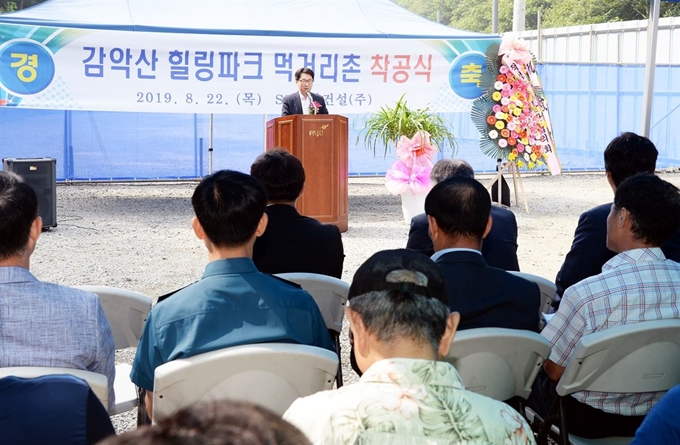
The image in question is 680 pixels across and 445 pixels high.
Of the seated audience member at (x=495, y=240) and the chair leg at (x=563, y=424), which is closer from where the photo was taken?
the chair leg at (x=563, y=424)

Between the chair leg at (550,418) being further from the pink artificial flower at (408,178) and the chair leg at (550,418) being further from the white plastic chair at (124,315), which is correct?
the pink artificial flower at (408,178)

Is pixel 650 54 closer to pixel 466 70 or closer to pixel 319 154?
pixel 319 154

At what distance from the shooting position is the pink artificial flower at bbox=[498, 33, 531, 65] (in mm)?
9688

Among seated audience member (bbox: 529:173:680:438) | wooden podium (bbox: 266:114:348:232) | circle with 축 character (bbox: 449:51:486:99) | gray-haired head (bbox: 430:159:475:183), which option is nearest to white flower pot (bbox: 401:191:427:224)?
wooden podium (bbox: 266:114:348:232)

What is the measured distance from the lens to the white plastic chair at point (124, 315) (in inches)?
111

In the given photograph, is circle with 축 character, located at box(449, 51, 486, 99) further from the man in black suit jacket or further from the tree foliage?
the tree foliage

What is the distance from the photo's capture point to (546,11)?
4072cm

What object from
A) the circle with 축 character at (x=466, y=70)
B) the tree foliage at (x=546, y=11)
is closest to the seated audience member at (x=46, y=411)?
the circle with 축 character at (x=466, y=70)

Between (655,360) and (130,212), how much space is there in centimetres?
808

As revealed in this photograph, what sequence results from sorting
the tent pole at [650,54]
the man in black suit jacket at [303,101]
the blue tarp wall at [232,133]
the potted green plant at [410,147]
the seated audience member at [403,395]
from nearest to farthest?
1. the seated audience member at [403,395]
2. the tent pole at [650,54]
3. the man in black suit jacket at [303,101]
4. the potted green plant at [410,147]
5. the blue tarp wall at [232,133]

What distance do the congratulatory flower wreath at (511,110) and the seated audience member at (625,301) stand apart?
6.89 metres

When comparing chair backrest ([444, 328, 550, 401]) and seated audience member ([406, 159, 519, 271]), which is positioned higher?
seated audience member ([406, 159, 519, 271])

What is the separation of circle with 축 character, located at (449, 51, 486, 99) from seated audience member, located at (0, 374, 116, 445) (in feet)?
30.0

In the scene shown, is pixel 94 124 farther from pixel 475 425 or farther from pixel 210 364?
pixel 475 425
